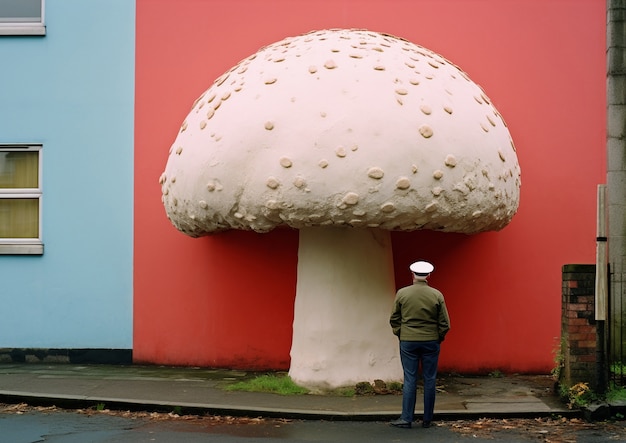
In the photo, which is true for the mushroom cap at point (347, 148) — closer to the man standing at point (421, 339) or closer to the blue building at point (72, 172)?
the man standing at point (421, 339)

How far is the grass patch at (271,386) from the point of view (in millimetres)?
10008

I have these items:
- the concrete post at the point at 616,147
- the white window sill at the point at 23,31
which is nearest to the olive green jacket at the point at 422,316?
the concrete post at the point at 616,147

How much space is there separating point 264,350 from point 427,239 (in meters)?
2.78

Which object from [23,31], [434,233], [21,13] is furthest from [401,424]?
[21,13]

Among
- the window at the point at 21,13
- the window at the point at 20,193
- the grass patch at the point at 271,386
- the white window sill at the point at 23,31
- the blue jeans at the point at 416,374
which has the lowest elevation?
the grass patch at the point at 271,386

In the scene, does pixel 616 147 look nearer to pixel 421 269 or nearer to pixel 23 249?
pixel 421 269

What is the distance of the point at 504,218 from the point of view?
9.95 meters

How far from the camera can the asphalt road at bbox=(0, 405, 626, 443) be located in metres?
7.87

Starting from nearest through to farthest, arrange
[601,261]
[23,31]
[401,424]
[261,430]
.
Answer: [261,430], [401,424], [601,261], [23,31]

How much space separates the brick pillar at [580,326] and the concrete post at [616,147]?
1.97 meters

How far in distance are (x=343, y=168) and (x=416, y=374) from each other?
2224 mm

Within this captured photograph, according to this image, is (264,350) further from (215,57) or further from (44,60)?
(44,60)

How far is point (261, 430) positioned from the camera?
27.3 ft

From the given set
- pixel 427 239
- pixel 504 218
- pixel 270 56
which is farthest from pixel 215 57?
pixel 504 218
